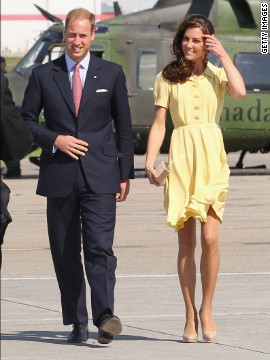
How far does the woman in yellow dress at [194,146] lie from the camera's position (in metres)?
8.20

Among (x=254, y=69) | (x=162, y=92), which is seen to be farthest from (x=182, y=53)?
(x=254, y=69)

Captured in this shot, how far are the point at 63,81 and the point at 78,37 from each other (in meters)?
0.30

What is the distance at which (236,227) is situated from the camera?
15.1m

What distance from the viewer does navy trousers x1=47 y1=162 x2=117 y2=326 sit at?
26.5 ft

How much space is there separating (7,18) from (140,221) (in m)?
53.2

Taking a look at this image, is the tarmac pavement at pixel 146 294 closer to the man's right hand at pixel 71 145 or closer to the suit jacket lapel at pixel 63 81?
the man's right hand at pixel 71 145

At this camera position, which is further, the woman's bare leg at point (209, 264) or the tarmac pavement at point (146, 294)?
the woman's bare leg at point (209, 264)

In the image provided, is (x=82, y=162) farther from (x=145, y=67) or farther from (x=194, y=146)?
(x=145, y=67)

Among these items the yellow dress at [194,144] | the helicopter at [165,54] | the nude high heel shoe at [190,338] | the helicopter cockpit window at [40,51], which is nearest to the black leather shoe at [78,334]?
the nude high heel shoe at [190,338]

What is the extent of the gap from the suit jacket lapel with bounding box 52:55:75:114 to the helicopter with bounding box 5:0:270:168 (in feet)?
47.4

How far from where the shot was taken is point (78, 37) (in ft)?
26.4

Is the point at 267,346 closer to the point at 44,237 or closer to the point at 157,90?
the point at 157,90

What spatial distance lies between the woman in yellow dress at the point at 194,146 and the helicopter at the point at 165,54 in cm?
1438

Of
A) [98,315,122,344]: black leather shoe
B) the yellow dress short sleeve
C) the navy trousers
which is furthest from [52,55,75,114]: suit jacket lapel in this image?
[98,315,122,344]: black leather shoe
